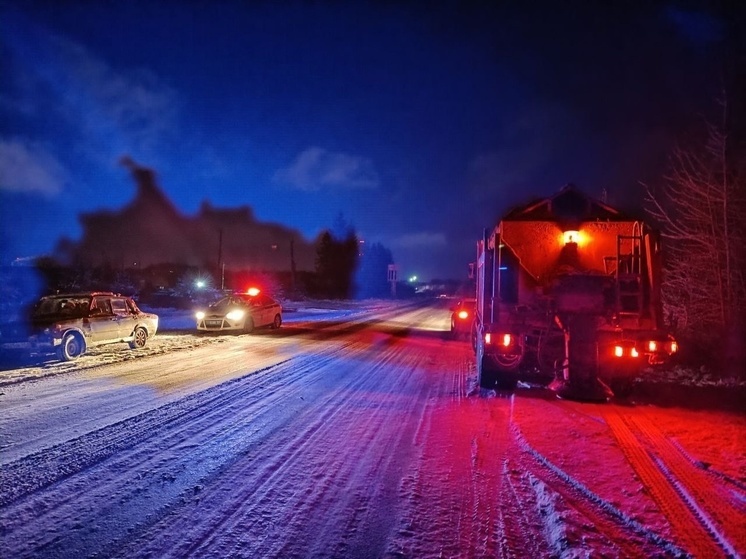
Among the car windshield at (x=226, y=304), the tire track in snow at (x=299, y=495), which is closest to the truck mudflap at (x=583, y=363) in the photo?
the tire track in snow at (x=299, y=495)

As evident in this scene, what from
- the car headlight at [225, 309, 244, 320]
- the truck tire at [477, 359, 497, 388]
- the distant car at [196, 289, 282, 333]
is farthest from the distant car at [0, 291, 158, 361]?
the truck tire at [477, 359, 497, 388]

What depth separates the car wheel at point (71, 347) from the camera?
38.0 feet

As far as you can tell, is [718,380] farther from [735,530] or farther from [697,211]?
[735,530]

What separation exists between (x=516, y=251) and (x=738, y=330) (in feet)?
22.1

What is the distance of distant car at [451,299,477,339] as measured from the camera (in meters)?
18.8

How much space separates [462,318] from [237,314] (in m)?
8.86

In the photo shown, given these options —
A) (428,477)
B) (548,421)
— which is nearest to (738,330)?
(548,421)

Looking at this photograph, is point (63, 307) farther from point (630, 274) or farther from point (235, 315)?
point (630, 274)

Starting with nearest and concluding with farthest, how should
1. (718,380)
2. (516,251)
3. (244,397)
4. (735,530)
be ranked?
(735,530), (244,397), (516,251), (718,380)

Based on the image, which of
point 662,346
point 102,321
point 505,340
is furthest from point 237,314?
point 662,346

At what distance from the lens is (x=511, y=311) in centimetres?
886

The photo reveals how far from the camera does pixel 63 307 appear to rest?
41.2ft

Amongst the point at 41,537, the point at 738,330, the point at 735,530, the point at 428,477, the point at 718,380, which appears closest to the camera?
the point at 41,537

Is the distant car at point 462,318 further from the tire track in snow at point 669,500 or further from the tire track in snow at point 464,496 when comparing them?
the tire track in snow at point 669,500
